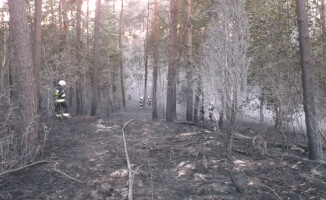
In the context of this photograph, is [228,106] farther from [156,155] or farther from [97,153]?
[97,153]

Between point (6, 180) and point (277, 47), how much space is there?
9609 mm

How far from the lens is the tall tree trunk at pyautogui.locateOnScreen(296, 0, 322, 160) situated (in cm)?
789

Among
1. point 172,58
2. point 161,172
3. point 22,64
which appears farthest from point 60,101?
point 161,172

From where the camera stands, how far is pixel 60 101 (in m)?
12.7

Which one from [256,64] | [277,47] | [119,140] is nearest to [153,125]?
[119,140]

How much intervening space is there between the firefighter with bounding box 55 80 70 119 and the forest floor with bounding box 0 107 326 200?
2.96 metres

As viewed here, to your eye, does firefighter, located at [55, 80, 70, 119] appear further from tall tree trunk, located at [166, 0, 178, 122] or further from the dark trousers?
tall tree trunk, located at [166, 0, 178, 122]

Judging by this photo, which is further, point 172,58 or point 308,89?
point 172,58

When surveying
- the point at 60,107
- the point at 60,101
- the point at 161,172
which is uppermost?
the point at 60,101

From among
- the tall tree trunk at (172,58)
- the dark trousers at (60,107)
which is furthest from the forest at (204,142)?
the tall tree trunk at (172,58)

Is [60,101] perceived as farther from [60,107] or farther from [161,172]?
[161,172]

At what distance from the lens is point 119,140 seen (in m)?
9.93

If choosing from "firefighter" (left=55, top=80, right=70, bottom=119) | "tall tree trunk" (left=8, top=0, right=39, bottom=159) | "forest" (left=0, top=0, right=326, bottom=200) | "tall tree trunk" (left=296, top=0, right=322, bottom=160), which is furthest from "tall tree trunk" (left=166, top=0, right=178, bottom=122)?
"tall tree trunk" (left=8, top=0, right=39, bottom=159)

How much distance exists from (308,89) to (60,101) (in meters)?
9.67
